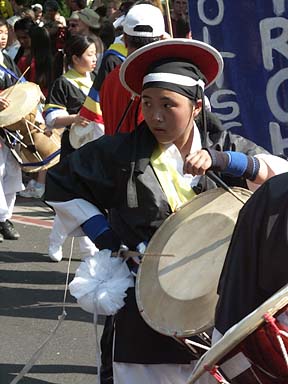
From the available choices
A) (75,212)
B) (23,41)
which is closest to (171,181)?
(75,212)

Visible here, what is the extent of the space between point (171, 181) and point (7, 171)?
15.1 feet

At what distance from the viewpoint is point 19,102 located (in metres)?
7.07

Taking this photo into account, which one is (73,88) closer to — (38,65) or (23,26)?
(38,65)

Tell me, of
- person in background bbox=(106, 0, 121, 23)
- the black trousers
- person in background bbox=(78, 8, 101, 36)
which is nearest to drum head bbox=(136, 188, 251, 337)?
the black trousers

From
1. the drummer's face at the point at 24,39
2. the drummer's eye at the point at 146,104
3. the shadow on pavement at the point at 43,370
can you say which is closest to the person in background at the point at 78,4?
the drummer's face at the point at 24,39

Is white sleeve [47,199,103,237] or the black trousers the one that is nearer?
white sleeve [47,199,103,237]

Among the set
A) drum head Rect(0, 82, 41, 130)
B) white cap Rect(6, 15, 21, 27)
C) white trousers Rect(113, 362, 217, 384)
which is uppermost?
white trousers Rect(113, 362, 217, 384)

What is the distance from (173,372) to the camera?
3270mm

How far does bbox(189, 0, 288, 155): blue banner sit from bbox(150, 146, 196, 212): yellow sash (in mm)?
1302

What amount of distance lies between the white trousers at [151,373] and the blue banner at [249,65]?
1.50 meters

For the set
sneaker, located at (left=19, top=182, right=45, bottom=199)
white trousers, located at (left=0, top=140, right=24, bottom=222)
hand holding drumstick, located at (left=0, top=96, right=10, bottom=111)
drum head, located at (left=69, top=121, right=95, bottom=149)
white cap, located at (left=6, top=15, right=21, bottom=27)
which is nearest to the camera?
drum head, located at (left=69, top=121, right=95, bottom=149)

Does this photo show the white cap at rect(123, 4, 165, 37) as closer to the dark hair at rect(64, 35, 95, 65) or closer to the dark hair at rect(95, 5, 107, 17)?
the dark hair at rect(64, 35, 95, 65)

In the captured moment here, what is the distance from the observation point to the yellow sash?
3205mm

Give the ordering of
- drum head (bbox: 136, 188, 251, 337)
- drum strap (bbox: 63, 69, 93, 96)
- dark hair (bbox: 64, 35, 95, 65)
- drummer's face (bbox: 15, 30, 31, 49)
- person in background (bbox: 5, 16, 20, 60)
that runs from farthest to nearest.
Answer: person in background (bbox: 5, 16, 20, 60) < drummer's face (bbox: 15, 30, 31, 49) < drum strap (bbox: 63, 69, 93, 96) < dark hair (bbox: 64, 35, 95, 65) < drum head (bbox: 136, 188, 251, 337)
